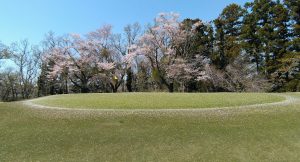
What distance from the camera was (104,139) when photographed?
26.2 ft

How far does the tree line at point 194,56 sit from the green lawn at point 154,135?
58.1ft

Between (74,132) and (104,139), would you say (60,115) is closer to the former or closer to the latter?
(74,132)

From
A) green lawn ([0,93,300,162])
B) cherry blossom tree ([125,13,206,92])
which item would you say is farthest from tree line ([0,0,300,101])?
green lawn ([0,93,300,162])

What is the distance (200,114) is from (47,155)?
5974 mm

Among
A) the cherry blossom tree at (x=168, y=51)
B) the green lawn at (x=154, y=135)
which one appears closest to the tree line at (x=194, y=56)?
the cherry blossom tree at (x=168, y=51)

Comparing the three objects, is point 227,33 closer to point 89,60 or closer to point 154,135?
point 89,60

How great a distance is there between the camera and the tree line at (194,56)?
27078 mm

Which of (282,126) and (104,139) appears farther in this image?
(282,126)

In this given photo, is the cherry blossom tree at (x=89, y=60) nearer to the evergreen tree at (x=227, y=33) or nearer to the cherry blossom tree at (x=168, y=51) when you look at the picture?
the cherry blossom tree at (x=168, y=51)

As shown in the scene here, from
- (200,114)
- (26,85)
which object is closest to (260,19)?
(200,114)

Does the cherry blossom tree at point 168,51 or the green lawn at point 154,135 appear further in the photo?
the cherry blossom tree at point 168,51

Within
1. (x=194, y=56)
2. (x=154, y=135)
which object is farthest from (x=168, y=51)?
(x=154, y=135)

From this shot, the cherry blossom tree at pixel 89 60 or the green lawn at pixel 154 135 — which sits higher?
the cherry blossom tree at pixel 89 60

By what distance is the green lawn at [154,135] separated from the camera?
6938 millimetres
